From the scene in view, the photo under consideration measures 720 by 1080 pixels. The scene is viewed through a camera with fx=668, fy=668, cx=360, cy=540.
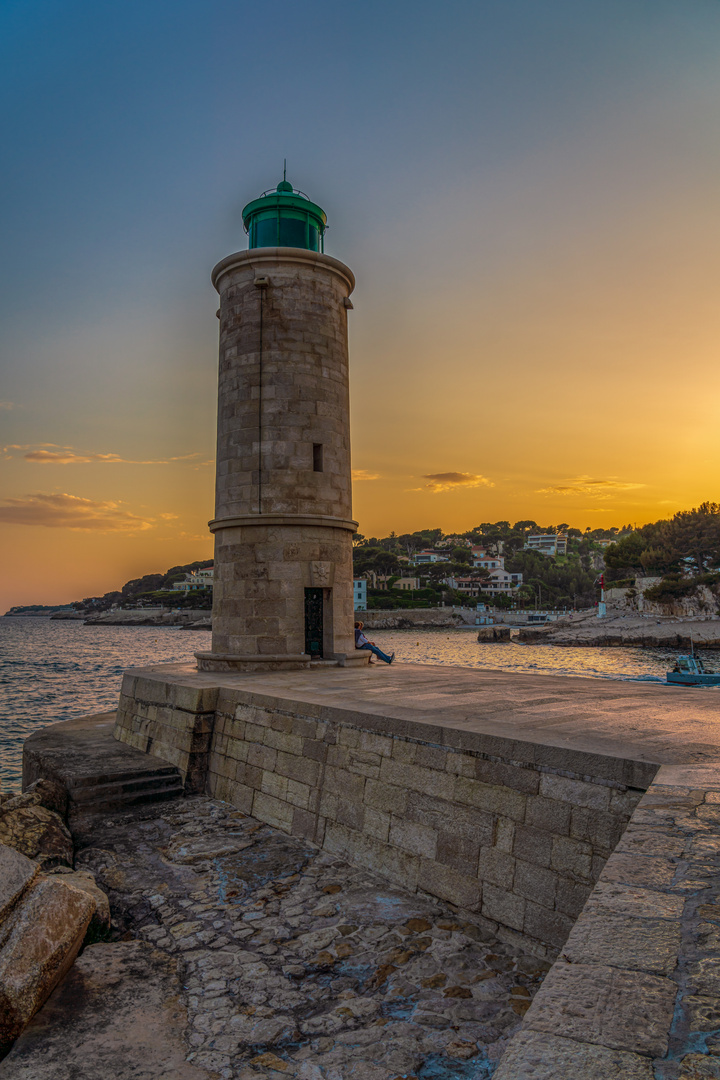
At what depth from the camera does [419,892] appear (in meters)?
5.14

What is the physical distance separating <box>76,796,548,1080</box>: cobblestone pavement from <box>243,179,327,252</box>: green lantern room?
10.2 meters

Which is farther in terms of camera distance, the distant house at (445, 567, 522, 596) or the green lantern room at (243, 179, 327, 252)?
the distant house at (445, 567, 522, 596)

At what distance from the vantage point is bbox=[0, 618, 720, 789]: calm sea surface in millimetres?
24844

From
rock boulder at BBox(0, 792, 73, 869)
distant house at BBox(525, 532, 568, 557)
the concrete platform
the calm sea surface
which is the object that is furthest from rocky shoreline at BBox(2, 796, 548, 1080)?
distant house at BBox(525, 532, 568, 557)

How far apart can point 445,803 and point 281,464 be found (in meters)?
7.16

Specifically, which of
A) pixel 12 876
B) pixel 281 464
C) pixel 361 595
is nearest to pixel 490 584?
pixel 361 595

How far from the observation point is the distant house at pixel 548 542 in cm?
16446

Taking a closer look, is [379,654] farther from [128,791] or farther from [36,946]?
[36,946]

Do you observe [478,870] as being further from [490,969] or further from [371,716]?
[371,716]

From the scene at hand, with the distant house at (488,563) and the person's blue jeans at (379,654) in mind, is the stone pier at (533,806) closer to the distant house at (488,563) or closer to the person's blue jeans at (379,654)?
the person's blue jeans at (379,654)

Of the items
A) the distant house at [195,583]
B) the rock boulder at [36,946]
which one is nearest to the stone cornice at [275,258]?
the rock boulder at [36,946]

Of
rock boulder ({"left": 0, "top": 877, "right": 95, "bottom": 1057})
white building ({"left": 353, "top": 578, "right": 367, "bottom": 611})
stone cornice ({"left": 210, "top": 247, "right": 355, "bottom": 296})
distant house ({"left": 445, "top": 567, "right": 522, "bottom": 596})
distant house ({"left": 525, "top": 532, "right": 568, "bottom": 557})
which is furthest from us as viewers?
distant house ({"left": 525, "top": 532, "right": 568, "bottom": 557})

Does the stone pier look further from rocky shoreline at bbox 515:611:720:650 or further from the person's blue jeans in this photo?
rocky shoreline at bbox 515:611:720:650

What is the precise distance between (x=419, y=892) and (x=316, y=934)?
2.90 feet
